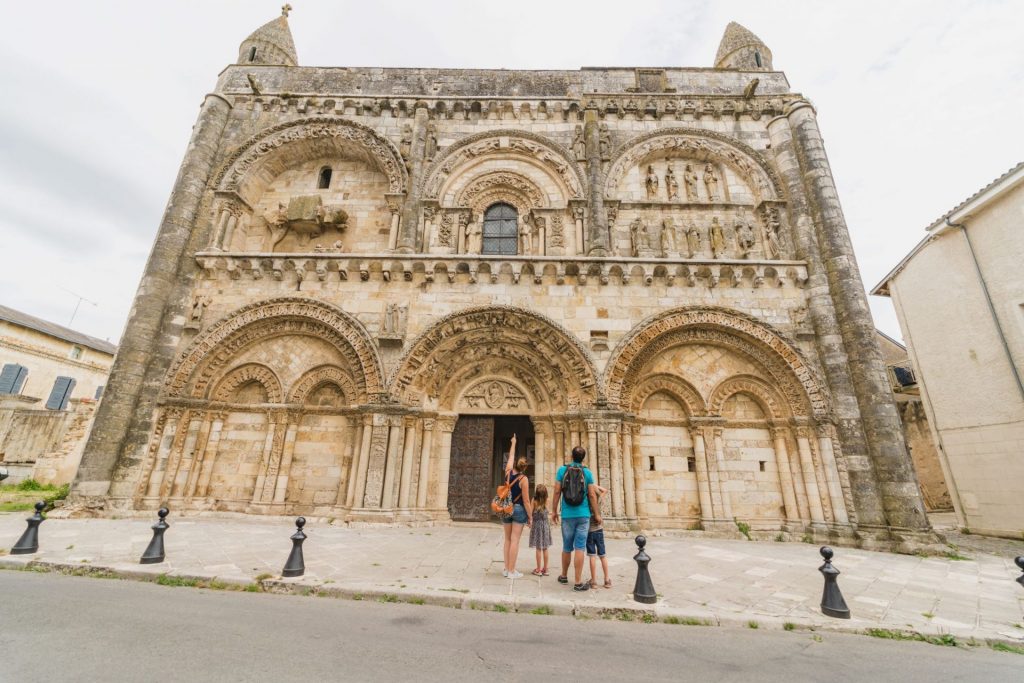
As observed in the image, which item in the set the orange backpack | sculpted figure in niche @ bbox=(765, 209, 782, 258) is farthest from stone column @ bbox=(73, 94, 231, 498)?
sculpted figure in niche @ bbox=(765, 209, 782, 258)

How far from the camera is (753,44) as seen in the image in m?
14.5

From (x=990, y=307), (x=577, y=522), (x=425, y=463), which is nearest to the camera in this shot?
(x=577, y=522)

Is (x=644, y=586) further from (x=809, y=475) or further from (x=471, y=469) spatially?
(x=809, y=475)

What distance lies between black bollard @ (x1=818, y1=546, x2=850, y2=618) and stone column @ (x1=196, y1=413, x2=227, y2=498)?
11.9 meters

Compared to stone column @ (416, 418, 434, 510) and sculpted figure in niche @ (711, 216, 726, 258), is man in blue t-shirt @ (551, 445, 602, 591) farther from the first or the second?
sculpted figure in niche @ (711, 216, 726, 258)

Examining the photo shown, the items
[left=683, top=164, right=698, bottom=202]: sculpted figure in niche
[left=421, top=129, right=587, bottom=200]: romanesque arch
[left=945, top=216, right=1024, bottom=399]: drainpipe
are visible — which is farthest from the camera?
[left=683, top=164, right=698, bottom=202]: sculpted figure in niche

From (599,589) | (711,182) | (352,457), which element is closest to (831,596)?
(599,589)

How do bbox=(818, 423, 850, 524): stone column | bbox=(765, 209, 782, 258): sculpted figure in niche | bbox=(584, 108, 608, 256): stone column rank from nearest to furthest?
1. bbox=(818, 423, 850, 524): stone column
2. bbox=(584, 108, 608, 256): stone column
3. bbox=(765, 209, 782, 258): sculpted figure in niche

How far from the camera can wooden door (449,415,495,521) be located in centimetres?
976

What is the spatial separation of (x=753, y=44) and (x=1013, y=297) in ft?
36.8

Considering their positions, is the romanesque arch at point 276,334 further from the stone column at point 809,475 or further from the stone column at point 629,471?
the stone column at point 809,475

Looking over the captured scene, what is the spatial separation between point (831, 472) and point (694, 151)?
31.7ft

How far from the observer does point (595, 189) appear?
456 inches

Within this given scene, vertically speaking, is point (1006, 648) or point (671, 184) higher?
point (671, 184)
